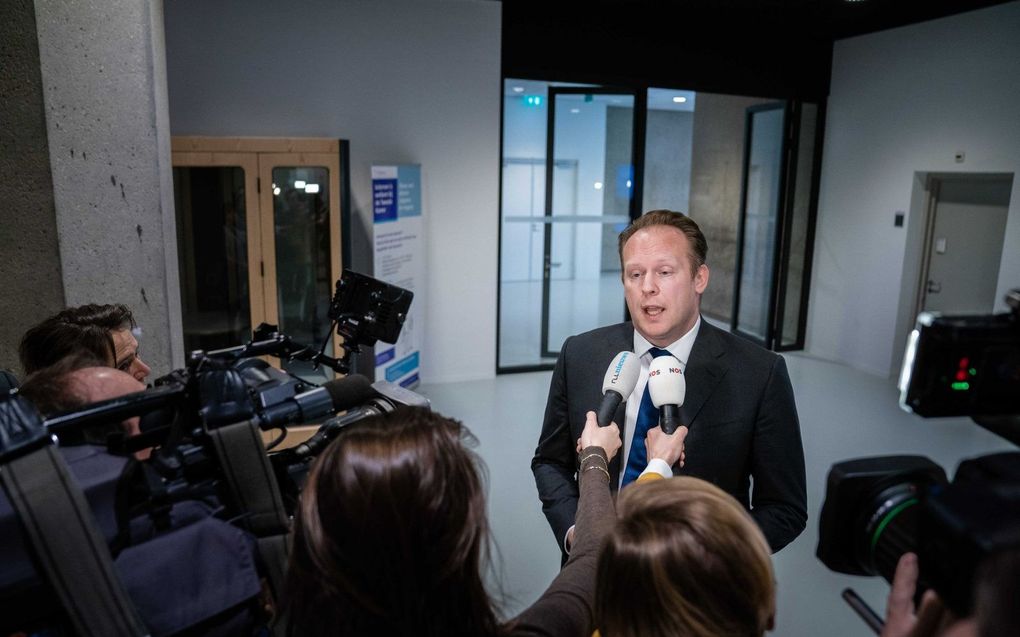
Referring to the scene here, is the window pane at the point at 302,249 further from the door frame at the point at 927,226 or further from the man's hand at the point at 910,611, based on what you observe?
the door frame at the point at 927,226

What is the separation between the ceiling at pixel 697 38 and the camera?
18.6 feet

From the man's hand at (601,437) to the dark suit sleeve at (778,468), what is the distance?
0.43 m

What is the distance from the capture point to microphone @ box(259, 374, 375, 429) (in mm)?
1104

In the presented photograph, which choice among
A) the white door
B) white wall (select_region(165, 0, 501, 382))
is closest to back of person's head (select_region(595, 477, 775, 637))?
white wall (select_region(165, 0, 501, 382))

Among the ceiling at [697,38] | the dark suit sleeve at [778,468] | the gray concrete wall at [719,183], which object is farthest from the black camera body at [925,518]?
the gray concrete wall at [719,183]

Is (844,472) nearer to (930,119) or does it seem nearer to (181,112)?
(181,112)

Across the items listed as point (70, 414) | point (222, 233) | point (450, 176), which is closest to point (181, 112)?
point (222, 233)

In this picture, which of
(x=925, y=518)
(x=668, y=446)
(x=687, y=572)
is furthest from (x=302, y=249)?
(x=925, y=518)

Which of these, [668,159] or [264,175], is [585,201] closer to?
[668,159]

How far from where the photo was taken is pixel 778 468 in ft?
5.11

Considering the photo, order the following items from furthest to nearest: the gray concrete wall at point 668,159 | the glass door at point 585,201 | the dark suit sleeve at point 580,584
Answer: the gray concrete wall at point 668,159
the glass door at point 585,201
the dark suit sleeve at point 580,584

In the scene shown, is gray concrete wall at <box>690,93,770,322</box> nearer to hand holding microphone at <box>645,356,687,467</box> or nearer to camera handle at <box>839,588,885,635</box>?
hand holding microphone at <box>645,356,687,467</box>

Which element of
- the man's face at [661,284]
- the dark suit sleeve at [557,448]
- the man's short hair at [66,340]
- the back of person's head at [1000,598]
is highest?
the man's face at [661,284]

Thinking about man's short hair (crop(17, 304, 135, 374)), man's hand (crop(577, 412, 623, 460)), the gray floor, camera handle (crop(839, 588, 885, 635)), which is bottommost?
the gray floor
